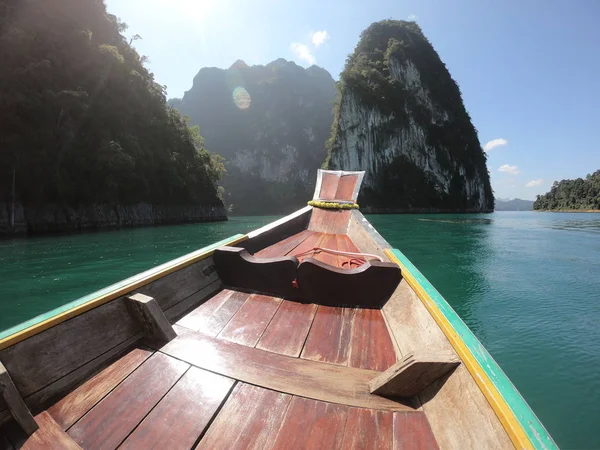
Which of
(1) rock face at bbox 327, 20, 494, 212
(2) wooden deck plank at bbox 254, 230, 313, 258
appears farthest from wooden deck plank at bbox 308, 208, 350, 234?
(1) rock face at bbox 327, 20, 494, 212

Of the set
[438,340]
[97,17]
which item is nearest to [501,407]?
[438,340]

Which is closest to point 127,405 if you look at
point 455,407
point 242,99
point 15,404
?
point 15,404

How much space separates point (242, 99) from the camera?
383 feet

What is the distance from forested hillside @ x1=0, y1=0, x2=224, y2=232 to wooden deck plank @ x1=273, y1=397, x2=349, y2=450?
2339 cm

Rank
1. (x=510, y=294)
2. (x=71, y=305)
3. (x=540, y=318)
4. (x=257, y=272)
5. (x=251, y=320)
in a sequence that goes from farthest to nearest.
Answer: (x=510, y=294) < (x=540, y=318) < (x=257, y=272) < (x=251, y=320) < (x=71, y=305)

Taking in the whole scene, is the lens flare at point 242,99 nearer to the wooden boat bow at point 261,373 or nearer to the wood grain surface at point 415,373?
the wooden boat bow at point 261,373

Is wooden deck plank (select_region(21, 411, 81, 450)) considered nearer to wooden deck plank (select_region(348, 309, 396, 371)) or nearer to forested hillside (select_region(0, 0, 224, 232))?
wooden deck plank (select_region(348, 309, 396, 371))

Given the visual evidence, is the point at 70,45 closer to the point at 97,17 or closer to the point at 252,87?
the point at 97,17

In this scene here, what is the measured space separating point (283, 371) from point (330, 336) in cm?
51

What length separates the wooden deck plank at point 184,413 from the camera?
1287mm

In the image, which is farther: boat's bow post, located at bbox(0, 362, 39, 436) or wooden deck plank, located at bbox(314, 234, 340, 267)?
wooden deck plank, located at bbox(314, 234, 340, 267)

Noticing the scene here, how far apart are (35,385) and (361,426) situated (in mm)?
1621

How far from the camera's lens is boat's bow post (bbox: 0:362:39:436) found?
122 cm

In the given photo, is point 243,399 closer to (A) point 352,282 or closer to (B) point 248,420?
(B) point 248,420
